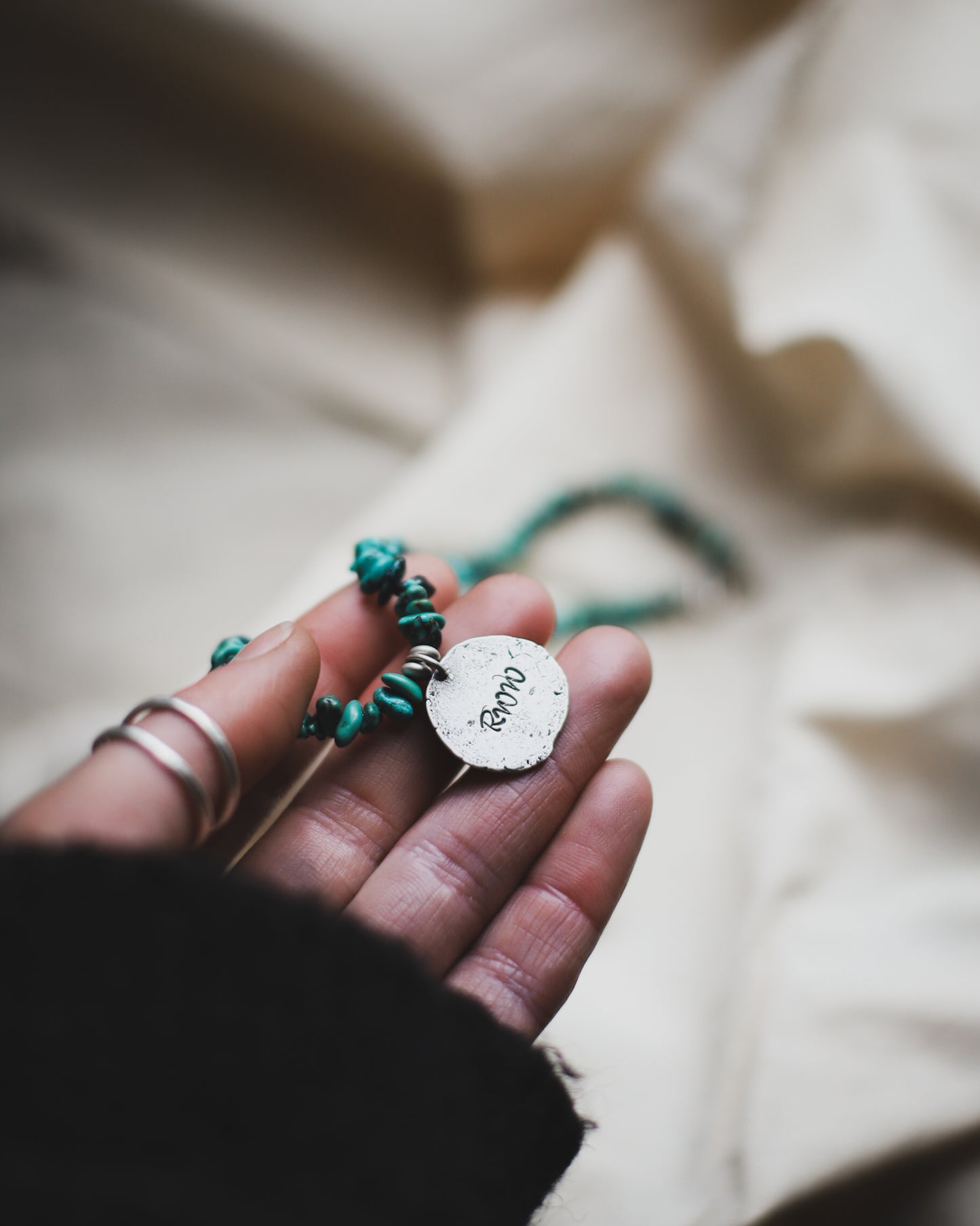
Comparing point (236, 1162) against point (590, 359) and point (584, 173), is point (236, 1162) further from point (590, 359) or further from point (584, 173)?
point (584, 173)

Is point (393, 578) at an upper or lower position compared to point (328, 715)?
upper

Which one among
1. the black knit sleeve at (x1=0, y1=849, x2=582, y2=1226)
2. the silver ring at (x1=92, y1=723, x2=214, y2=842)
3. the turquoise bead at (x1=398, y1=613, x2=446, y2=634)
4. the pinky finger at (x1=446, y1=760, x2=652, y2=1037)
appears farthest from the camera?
the turquoise bead at (x1=398, y1=613, x2=446, y2=634)

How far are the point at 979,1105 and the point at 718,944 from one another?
12.4 inches

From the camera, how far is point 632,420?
61.7 inches

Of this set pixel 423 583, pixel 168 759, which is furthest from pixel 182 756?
pixel 423 583

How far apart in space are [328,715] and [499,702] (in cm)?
18

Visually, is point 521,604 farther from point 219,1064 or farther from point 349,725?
point 219,1064

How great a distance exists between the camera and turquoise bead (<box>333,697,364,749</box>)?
915 millimetres

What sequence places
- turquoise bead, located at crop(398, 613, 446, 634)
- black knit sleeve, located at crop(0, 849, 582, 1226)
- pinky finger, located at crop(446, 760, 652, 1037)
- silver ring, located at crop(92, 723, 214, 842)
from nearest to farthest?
black knit sleeve, located at crop(0, 849, 582, 1226) < silver ring, located at crop(92, 723, 214, 842) < pinky finger, located at crop(446, 760, 652, 1037) < turquoise bead, located at crop(398, 613, 446, 634)

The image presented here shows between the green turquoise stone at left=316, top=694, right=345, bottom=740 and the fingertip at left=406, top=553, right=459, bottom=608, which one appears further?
the fingertip at left=406, top=553, right=459, bottom=608

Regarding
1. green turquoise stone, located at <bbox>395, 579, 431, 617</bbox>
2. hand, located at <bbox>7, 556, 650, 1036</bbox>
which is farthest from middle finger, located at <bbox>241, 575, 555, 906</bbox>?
green turquoise stone, located at <bbox>395, 579, 431, 617</bbox>

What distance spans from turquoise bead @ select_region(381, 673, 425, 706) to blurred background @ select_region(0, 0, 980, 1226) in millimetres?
369

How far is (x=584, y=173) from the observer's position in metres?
1.65

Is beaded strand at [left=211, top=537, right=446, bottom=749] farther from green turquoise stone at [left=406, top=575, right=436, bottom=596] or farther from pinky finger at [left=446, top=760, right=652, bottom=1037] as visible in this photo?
pinky finger at [left=446, top=760, right=652, bottom=1037]
